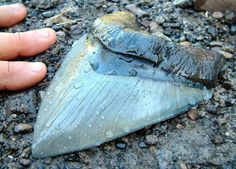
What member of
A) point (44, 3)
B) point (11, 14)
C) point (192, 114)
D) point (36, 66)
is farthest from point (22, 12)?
point (192, 114)

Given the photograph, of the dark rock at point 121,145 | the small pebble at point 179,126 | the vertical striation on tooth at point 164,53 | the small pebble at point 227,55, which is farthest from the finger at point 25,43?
the small pebble at point 227,55

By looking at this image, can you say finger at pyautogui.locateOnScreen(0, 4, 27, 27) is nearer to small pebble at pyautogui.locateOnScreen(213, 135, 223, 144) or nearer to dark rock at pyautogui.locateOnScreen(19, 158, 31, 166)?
dark rock at pyautogui.locateOnScreen(19, 158, 31, 166)

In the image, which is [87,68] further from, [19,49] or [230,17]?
[230,17]

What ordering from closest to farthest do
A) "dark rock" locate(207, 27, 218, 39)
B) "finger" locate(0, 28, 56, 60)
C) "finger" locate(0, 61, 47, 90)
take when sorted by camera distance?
1. "finger" locate(0, 61, 47, 90)
2. "finger" locate(0, 28, 56, 60)
3. "dark rock" locate(207, 27, 218, 39)

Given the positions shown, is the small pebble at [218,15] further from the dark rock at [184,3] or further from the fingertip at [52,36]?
the fingertip at [52,36]

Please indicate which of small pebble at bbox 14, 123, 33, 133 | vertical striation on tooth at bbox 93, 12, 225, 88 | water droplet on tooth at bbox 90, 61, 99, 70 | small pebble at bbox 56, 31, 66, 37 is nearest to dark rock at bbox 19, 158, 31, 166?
small pebble at bbox 14, 123, 33, 133

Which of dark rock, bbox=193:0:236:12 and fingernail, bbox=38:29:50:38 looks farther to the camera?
dark rock, bbox=193:0:236:12
